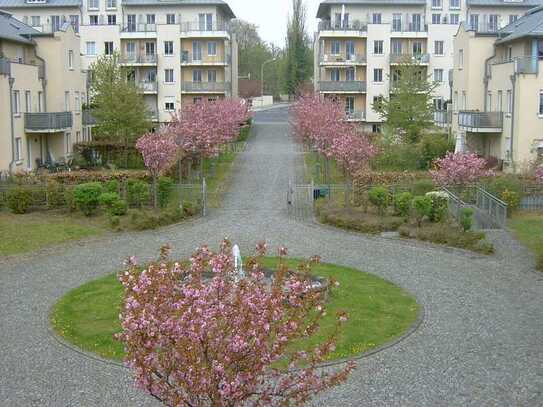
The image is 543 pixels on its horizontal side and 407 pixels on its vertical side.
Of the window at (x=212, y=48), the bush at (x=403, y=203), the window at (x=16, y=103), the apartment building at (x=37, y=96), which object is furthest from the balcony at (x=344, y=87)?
the bush at (x=403, y=203)

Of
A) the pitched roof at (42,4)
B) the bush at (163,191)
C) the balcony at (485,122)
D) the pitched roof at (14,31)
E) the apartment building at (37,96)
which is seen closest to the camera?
the bush at (163,191)

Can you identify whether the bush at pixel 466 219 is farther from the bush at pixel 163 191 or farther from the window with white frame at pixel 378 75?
the window with white frame at pixel 378 75

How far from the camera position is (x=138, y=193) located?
1275 inches

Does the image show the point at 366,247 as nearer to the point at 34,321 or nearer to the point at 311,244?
the point at 311,244

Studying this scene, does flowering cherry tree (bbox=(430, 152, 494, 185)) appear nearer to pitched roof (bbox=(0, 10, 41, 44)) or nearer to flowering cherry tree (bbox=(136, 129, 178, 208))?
flowering cherry tree (bbox=(136, 129, 178, 208))

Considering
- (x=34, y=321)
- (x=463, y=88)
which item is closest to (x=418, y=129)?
(x=463, y=88)

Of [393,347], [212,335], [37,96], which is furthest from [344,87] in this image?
[212,335]

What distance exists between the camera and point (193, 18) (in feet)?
227

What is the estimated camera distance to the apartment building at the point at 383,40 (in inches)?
2640

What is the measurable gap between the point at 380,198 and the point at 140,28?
42879 millimetres

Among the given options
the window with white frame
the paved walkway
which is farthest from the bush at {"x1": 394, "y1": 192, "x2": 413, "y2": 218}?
the window with white frame

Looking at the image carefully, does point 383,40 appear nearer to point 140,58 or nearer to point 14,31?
point 140,58

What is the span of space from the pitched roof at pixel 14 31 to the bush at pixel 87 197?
14134mm

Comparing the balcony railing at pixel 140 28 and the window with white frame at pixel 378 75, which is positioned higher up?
the balcony railing at pixel 140 28
